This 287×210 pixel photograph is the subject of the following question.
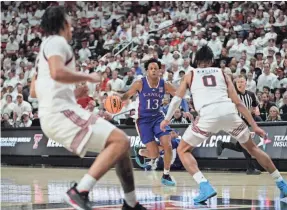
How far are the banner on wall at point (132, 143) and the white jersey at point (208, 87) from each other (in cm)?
676

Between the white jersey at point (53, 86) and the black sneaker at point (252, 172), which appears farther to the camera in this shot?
the black sneaker at point (252, 172)

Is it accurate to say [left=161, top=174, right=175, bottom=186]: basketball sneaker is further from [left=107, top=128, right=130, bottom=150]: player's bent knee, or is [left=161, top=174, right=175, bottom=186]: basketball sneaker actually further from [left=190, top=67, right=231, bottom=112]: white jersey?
[left=107, top=128, right=130, bottom=150]: player's bent knee

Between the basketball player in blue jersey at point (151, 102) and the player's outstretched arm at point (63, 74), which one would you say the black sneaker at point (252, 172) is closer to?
the basketball player in blue jersey at point (151, 102)

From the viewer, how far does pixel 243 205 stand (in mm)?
8625

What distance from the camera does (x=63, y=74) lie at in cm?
625

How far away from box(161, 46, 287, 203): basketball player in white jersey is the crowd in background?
7458 mm

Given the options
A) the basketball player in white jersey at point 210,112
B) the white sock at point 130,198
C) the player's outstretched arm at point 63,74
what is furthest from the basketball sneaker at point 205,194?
the player's outstretched arm at point 63,74

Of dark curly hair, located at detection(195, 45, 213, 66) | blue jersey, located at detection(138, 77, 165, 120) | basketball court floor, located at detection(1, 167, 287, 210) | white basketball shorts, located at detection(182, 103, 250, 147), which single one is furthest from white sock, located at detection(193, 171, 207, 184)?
blue jersey, located at detection(138, 77, 165, 120)

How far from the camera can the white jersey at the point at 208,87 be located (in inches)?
368

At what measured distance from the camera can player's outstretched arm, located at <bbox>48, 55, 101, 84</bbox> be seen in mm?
6246

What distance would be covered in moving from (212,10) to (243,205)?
17.0 m

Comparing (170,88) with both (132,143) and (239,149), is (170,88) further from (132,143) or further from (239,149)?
(132,143)

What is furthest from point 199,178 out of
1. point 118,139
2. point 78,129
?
point 78,129

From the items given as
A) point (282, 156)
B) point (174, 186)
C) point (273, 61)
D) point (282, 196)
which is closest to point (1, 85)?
point (273, 61)
